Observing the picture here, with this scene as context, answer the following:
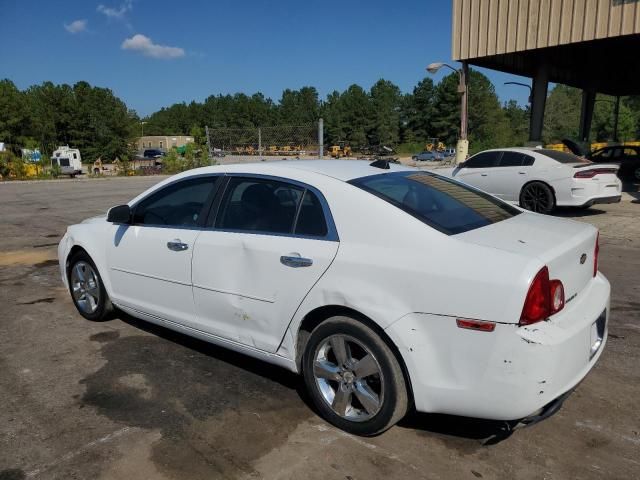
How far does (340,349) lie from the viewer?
2.93 metres

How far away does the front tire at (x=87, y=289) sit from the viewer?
469cm

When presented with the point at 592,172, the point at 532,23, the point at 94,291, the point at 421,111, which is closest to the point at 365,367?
the point at 94,291

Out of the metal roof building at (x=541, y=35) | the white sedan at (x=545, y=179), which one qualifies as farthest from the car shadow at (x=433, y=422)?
the metal roof building at (x=541, y=35)

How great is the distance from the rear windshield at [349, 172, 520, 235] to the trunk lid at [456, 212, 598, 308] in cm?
12

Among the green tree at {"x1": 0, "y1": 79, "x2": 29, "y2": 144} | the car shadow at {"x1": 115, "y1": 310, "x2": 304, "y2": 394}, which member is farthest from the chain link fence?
the green tree at {"x1": 0, "y1": 79, "x2": 29, "y2": 144}

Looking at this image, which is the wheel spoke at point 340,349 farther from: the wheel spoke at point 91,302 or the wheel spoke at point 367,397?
the wheel spoke at point 91,302

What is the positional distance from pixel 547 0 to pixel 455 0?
3.11 metres

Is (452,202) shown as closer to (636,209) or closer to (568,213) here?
(568,213)

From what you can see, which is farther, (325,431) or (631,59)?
(631,59)

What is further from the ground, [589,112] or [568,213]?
[589,112]

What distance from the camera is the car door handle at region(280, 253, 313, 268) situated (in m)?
3.01

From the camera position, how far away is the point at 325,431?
120 inches

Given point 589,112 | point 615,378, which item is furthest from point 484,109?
point 615,378

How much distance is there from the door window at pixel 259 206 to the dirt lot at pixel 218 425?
1.11m
